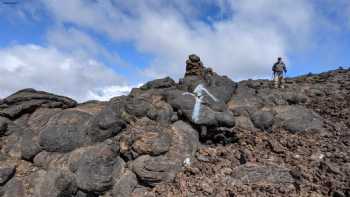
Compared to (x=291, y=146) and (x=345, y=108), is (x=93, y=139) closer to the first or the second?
(x=291, y=146)

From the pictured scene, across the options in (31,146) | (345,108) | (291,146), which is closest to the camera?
(31,146)

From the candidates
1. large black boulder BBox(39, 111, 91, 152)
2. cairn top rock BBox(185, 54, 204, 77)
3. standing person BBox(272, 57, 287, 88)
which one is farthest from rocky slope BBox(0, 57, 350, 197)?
standing person BBox(272, 57, 287, 88)

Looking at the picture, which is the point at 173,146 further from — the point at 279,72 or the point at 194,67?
the point at 279,72

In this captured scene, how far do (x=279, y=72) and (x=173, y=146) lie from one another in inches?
511

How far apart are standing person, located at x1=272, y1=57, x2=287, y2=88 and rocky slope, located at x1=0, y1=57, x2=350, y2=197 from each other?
525 centimetres

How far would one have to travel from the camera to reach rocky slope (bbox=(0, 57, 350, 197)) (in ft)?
53.2

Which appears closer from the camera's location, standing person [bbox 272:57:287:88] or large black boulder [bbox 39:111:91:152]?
large black boulder [bbox 39:111:91:152]

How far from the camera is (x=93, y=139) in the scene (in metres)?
18.1

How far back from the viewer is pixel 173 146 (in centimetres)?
1833

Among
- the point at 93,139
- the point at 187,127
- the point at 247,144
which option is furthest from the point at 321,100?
the point at 93,139

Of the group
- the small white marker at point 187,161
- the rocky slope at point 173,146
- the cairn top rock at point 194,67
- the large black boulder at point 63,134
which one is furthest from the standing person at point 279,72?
the large black boulder at point 63,134

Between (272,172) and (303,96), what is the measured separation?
9.86 metres

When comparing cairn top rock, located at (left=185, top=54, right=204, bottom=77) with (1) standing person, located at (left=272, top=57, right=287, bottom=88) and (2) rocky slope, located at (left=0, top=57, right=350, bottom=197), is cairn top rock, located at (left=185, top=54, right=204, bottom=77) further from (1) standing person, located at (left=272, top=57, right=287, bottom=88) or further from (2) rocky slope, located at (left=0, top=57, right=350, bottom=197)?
(1) standing person, located at (left=272, top=57, right=287, bottom=88)

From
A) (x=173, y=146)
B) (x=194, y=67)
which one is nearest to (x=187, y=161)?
(x=173, y=146)
